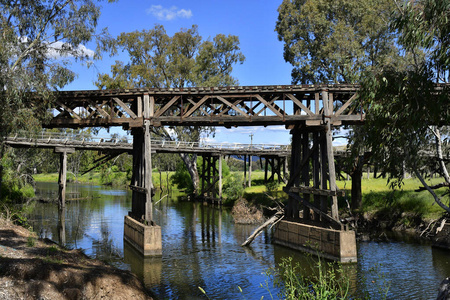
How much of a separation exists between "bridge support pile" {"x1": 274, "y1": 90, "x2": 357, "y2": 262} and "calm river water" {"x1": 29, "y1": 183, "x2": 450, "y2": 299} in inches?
24.0

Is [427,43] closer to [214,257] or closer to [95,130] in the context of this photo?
[214,257]

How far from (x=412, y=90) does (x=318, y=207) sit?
23.9 ft

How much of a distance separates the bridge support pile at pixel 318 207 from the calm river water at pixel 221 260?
61 centimetres

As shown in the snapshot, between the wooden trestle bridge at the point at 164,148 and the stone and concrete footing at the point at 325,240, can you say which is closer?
the stone and concrete footing at the point at 325,240

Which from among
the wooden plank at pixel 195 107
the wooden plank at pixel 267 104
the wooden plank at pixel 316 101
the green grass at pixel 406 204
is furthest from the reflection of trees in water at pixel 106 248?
the green grass at pixel 406 204

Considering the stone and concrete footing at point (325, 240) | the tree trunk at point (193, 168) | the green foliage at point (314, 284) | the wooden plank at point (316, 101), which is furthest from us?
the tree trunk at point (193, 168)

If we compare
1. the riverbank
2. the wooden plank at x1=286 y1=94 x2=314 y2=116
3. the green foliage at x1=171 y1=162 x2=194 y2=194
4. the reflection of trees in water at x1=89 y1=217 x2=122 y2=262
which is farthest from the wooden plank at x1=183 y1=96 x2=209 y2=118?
the green foliage at x1=171 y1=162 x2=194 y2=194

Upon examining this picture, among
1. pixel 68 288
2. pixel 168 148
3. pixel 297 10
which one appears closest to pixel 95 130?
pixel 168 148

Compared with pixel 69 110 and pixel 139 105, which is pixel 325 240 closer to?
pixel 139 105

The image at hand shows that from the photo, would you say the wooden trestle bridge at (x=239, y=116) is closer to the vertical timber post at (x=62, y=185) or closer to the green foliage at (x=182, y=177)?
the vertical timber post at (x=62, y=185)

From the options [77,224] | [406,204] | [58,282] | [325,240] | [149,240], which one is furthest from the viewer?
[77,224]

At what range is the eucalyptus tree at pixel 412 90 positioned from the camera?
905cm

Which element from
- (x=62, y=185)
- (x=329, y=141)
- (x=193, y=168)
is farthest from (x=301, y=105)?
(x=193, y=168)

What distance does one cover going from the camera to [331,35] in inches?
1189
